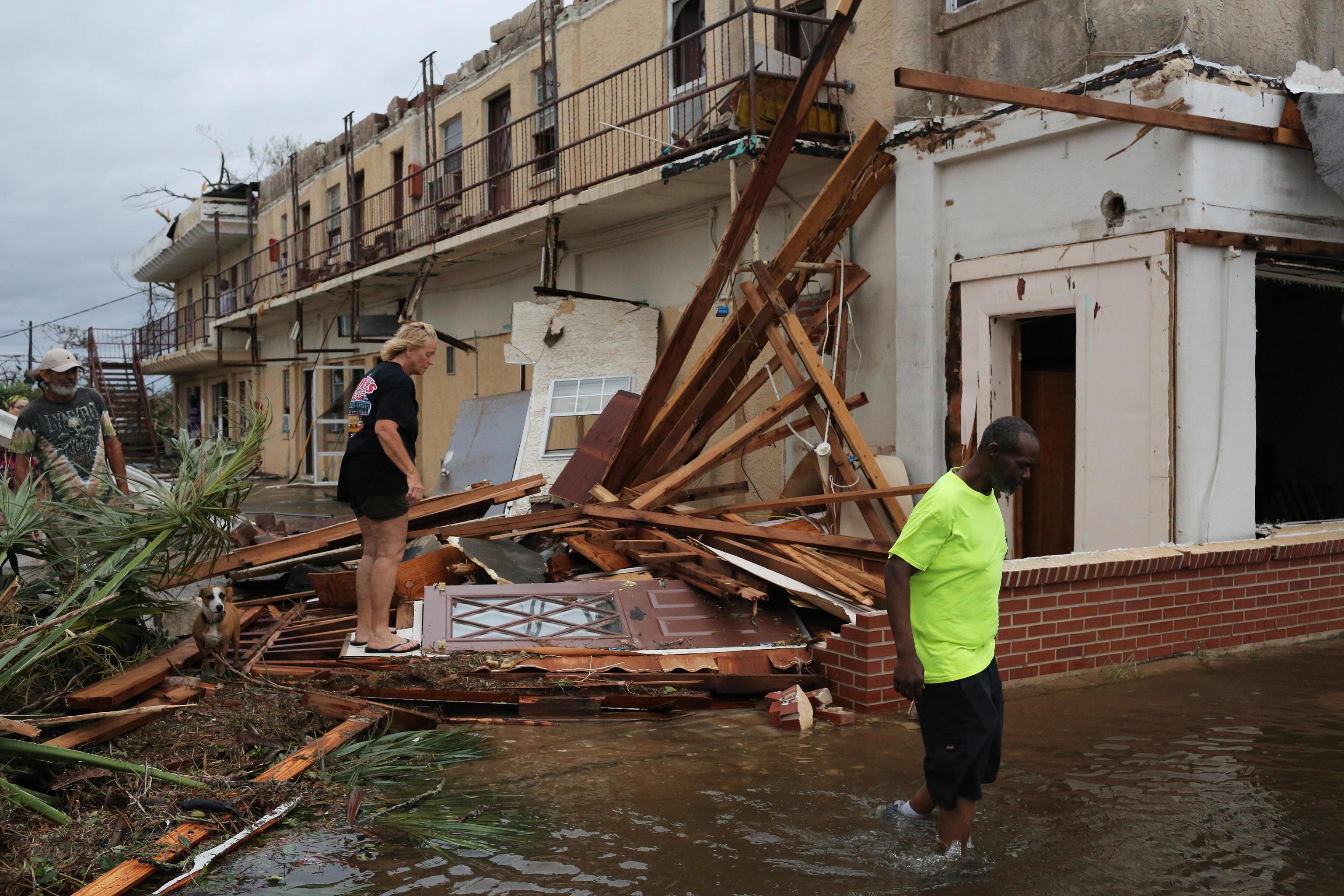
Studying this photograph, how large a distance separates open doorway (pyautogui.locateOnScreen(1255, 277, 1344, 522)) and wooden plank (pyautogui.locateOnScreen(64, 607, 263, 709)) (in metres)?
8.91

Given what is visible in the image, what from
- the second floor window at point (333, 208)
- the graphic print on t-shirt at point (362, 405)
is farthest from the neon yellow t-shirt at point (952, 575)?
the second floor window at point (333, 208)

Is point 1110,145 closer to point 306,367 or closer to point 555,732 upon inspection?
point 555,732

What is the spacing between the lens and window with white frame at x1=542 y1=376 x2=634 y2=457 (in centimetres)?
1141

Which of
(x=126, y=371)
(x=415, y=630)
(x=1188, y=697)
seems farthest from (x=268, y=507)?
(x=126, y=371)

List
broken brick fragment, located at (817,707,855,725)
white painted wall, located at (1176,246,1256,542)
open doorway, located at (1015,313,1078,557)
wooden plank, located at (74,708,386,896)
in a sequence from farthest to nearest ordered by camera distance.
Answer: open doorway, located at (1015,313,1078,557)
white painted wall, located at (1176,246,1256,542)
broken brick fragment, located at (817,707,855,725)
wooden plank, located at (74,708,386,896)

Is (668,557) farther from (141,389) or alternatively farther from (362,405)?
Result: (141,389)

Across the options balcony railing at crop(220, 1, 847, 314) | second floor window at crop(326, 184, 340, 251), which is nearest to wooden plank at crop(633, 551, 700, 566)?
balcony railing at crop(220, 1, 847, 314)

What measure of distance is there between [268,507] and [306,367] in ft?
24.1

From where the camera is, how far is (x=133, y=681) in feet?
16.1

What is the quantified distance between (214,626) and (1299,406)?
9.98m

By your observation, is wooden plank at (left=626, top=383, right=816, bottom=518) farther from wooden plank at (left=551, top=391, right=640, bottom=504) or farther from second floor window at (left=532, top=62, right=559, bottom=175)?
second floor window at (left=532, top=62, right=559, bottom=175)

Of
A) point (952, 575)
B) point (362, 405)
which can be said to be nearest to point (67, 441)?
point (362, 405)

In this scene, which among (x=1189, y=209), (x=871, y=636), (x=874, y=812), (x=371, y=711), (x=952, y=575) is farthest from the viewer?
(x=1189, y=209)

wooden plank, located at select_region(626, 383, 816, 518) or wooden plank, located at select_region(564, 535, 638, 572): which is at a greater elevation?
wooden plank, located at select_region(626, 383, 816, 518)
